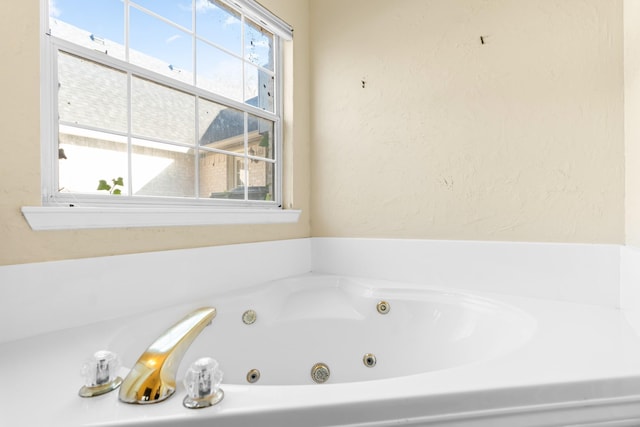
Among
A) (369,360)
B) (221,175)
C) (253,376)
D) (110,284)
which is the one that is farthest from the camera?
(221,175)

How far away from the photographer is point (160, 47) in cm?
134

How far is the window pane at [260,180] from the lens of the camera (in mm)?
1753

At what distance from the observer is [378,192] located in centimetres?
171

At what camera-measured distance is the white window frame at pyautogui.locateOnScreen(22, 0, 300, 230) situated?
96cm

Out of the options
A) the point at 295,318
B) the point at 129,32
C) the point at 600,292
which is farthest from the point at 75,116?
the point at 600,292

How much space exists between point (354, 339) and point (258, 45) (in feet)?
5.16

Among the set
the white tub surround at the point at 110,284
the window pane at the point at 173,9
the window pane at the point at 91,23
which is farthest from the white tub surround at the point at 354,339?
the window pane at the point at 173,9

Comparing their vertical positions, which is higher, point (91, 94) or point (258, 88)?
point (258, 88)

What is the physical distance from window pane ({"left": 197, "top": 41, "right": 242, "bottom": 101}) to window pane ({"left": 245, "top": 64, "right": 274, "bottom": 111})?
0.20 feet

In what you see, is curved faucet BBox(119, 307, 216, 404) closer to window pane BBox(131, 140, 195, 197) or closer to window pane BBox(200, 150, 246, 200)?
window pane BBox(131, 140, 195, 197)

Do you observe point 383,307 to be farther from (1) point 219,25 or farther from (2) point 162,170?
(1) point 219,25

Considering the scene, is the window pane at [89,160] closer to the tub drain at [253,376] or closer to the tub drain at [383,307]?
the tub drain at [253,376]

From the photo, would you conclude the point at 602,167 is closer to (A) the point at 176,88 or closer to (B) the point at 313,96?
(B) the point at 313,96

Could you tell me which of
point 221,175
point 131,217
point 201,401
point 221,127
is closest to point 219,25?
point 221,127
